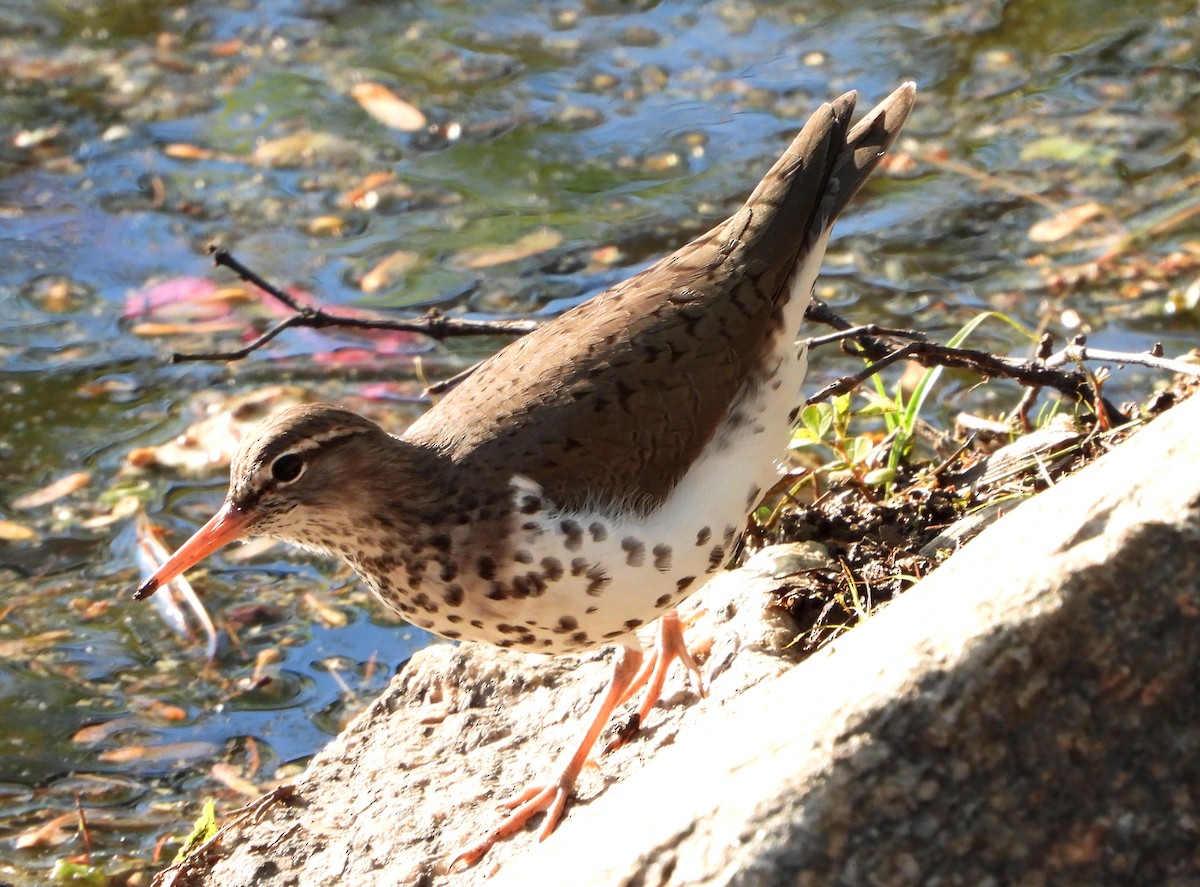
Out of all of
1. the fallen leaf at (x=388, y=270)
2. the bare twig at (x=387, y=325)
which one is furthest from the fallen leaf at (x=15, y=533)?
the fallen leaf at (x=388, y=270)

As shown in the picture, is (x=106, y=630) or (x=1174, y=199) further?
(x=1174, y=199)

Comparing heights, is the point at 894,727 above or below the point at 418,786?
above

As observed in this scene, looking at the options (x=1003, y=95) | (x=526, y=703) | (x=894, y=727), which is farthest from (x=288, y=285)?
(x=894, y=727)

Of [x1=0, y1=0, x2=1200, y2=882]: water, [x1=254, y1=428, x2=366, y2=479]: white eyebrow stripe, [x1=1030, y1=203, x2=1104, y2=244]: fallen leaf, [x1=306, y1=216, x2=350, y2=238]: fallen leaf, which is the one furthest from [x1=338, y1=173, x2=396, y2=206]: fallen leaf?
[x1=254, y1=428, x2=366, y2=479]: white eyebrow stripe

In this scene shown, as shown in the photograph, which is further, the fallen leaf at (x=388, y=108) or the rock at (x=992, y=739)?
the fallen leaf at (x=388, y=108)

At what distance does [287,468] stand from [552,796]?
1313mm

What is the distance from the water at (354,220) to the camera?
6277mm

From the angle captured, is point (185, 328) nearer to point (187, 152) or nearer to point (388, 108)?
point (187, 152)

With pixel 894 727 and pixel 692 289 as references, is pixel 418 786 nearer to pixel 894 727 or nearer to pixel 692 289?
pixel 692 289

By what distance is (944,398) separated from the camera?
24.4ft

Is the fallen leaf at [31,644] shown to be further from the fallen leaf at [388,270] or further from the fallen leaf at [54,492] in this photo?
the fallen leaf at [388,270]

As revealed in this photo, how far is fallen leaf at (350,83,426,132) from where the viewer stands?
9.88 m

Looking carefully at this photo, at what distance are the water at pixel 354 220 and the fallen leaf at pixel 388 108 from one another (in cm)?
8

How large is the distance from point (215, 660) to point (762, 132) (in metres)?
5.12
